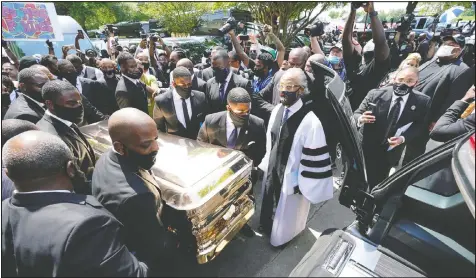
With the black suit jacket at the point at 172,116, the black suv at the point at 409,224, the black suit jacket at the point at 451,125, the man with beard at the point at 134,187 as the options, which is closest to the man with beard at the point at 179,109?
the black suit jacket at the point at 172,116

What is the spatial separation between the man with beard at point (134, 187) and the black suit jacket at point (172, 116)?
1727 millimetres

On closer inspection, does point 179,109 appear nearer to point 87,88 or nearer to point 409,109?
point 87,88

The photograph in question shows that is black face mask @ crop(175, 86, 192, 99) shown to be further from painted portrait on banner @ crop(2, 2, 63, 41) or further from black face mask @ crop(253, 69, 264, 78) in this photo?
painted portrait on banner @ crop(2, 2, 63, 41)

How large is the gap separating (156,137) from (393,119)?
101 inches

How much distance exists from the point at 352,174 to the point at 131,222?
154 cm

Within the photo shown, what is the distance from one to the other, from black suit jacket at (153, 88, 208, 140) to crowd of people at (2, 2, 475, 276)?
1cm

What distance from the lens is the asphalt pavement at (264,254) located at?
2643 mm

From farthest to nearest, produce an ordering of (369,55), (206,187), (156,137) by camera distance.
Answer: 1. (369,55)
2. (206,187)
3. (156,137)

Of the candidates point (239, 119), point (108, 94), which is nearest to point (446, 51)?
point (239, 119)

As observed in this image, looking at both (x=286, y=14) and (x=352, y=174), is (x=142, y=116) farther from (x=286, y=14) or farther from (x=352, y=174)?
(x=286, y=14)

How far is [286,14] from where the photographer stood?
15992mm

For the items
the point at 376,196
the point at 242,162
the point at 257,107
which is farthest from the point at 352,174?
the point at 257,107

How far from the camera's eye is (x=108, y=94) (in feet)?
15.1

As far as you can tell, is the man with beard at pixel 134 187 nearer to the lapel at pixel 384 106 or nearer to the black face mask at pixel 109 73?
the lapel at pixel 384 106
